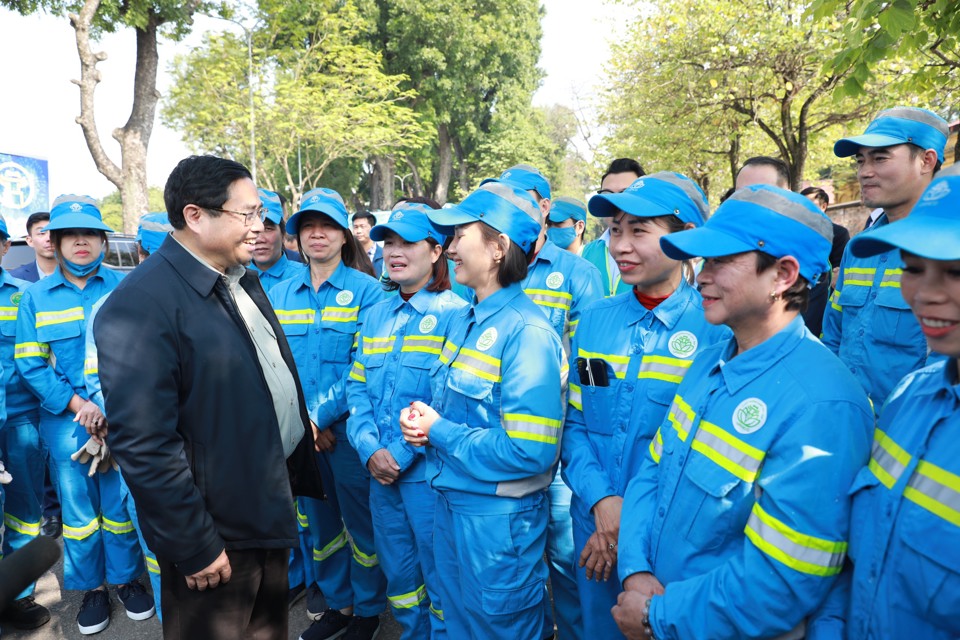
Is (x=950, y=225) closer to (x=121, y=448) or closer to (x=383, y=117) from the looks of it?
(x=121, y=448)

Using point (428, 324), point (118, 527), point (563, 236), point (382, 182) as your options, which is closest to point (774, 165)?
point (563, 236)

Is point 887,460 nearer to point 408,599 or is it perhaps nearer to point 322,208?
point 408,599

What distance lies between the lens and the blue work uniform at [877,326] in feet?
9.18

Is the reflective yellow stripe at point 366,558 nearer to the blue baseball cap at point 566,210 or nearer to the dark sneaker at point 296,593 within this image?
the dark sneaker at point 296,593

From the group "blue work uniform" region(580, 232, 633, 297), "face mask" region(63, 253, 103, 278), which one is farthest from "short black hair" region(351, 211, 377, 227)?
"face mask" region(63, 253, 103, 278)

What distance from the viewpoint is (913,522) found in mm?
1301

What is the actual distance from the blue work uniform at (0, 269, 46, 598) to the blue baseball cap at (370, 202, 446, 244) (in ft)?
8.91

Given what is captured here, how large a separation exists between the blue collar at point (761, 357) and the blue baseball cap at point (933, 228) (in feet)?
1.21

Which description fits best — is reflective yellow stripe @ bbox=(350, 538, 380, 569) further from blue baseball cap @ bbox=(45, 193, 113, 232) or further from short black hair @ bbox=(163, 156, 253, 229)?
blue baseball cap @ bbox=(45, 193, 113, 232)

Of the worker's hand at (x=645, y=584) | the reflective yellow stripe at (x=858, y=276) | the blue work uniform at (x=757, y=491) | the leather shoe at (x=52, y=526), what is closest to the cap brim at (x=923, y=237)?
the blue work uniform at (x=757, y=491)

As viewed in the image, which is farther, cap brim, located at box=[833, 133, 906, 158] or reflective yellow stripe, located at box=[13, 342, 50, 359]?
reflective yellow stripe, located at box=[13, 342, 50, 359]

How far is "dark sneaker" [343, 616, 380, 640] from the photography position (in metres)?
3.44

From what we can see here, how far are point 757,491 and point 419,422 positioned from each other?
4.31ft

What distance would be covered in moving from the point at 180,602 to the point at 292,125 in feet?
59.0
